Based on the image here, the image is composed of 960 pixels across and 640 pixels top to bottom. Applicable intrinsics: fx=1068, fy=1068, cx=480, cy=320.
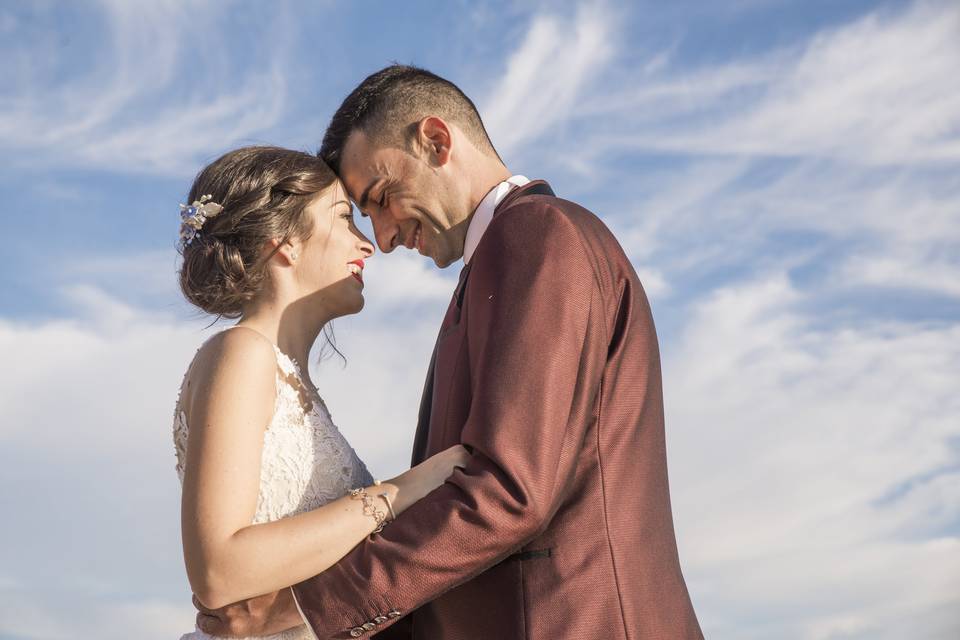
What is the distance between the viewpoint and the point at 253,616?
3.92 metres

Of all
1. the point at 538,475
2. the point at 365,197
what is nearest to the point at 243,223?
the point at 365,197

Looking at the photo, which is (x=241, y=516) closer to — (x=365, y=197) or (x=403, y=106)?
(x=365, y=197)

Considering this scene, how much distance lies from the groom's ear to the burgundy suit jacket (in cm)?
91

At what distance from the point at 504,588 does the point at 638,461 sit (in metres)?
0.58

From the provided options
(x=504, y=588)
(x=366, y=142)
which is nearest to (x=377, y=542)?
(x=504, y=588)

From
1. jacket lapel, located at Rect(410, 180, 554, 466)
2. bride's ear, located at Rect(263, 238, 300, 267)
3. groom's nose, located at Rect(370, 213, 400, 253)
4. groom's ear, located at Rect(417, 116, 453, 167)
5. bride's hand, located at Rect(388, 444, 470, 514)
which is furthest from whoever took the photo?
groom's nose, located at Rect(370, 213, 400, 253)

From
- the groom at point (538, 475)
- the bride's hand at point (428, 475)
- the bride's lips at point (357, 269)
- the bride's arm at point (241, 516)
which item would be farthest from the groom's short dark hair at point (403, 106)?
the bride's hand at point (428, 475)

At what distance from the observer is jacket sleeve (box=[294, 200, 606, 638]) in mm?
3145

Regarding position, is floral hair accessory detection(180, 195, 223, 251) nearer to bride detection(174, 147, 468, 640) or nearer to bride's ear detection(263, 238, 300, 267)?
bride detection(174, 147, 468, 640)

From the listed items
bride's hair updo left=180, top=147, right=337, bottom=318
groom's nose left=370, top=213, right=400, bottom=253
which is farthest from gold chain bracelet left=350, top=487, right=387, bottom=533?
groom's nose left=370, top=213, right=400, bottom=253

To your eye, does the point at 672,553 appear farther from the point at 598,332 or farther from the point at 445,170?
the point at 445,170

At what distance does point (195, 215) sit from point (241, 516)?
4.98ft

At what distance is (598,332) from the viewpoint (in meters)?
3.41

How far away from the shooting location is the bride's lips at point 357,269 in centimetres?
473
